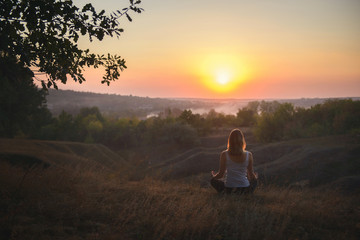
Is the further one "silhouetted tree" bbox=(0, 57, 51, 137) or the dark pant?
"silhouetted tree" bbox=(0, 57, 51, 137)

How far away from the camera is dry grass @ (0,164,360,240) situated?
4.52 metres

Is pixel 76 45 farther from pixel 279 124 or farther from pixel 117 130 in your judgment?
pixel 117 130

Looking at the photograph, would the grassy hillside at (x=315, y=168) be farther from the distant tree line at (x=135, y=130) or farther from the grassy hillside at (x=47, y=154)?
the distant tree line at (x=135, y=130)

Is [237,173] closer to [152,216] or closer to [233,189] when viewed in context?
[233,189]

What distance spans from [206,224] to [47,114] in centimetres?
4453

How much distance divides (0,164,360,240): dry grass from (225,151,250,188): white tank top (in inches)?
14.7

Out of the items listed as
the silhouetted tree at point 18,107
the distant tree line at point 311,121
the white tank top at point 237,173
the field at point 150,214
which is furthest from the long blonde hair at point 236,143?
the distant tree line at point 311,121

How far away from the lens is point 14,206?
17.1ft

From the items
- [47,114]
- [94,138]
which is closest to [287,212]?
[47,114]

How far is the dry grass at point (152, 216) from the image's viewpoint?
Answer: 4523 mm

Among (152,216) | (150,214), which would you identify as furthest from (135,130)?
(152,216)

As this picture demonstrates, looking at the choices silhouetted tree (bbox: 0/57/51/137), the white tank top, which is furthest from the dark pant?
silhouetted tree (bbox: 0/57/51/137)

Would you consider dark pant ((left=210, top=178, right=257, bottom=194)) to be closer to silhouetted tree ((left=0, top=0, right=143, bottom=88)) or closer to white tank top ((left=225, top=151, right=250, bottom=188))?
white tank top ((left=225, top=151, right=250, bottom=188))

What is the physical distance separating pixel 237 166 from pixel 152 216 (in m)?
2.44
